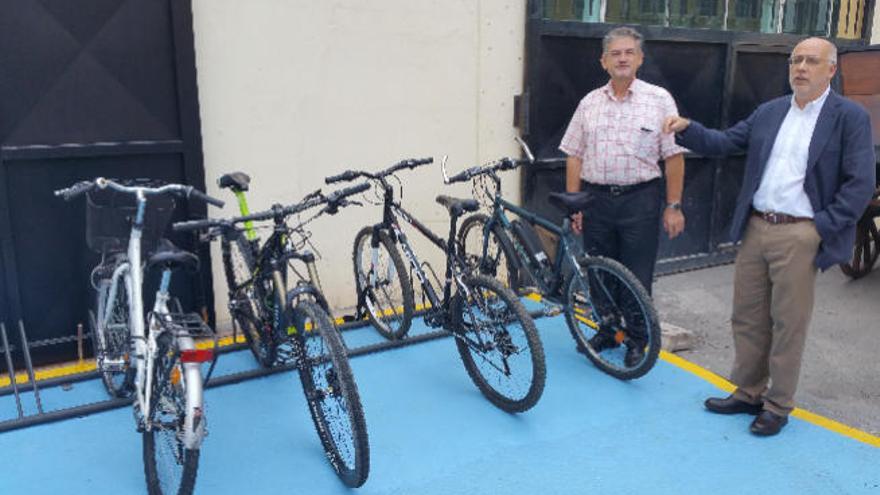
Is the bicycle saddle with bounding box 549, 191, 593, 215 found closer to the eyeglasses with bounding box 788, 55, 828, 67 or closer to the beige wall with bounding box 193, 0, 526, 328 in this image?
the eyeglasses with bounding box 788, 55, 828, 67

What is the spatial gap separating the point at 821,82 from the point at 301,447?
10.6ft

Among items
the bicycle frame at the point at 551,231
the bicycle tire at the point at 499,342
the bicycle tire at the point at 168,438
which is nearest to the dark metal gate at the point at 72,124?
the bicycle tire at the point at 168,438

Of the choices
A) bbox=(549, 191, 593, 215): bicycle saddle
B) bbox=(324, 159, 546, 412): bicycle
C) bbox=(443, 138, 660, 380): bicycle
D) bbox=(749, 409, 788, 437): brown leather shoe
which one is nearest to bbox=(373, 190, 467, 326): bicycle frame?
bbox=(324, 159, 546, 412): bicycle

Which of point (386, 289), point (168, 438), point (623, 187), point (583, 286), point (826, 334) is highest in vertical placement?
point (623, 187)

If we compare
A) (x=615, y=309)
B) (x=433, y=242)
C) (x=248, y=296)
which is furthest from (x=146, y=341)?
(x=615, y=309)

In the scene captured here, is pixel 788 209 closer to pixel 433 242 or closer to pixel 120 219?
pixel 433 242

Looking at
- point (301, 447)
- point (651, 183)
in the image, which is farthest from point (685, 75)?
point (301, 447)

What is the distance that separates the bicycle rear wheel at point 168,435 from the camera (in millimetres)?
2807

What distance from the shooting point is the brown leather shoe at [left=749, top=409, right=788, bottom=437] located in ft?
11.9

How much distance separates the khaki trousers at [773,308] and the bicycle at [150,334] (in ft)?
9.20

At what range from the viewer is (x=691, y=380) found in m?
4.32

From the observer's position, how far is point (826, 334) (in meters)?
5.52

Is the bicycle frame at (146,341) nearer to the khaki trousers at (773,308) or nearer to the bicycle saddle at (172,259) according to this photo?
the bicycle saddle at (172,259)

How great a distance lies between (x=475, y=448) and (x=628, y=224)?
179 centimetres
